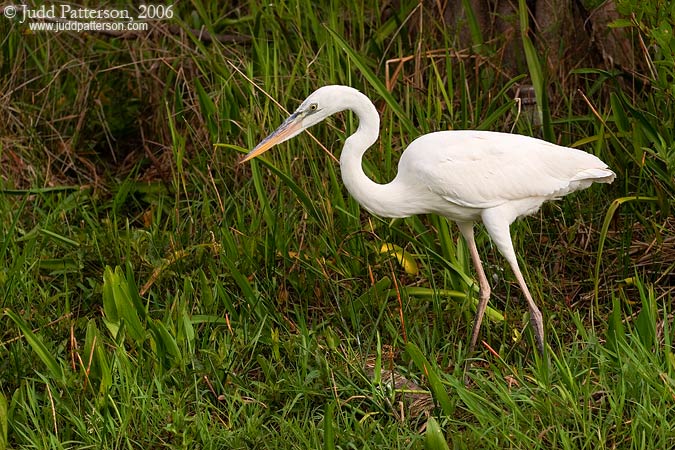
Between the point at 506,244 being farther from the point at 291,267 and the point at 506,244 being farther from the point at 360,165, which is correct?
the point at 291,267

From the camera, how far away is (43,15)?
18.4ft

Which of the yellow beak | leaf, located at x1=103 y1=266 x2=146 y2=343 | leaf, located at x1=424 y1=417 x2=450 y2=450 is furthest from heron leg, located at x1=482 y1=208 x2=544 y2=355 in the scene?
leaf, located at x1=103 y1=266 x2=146 y2=343

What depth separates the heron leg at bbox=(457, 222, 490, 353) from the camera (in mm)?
3975

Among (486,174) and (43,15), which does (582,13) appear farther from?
(43,15)

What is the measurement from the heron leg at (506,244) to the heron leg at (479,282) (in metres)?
0.19

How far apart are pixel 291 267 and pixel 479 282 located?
31.4 inches

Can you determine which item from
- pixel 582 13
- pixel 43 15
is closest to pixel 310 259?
pixel 582 13

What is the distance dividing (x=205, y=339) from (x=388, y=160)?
1201 millimetres

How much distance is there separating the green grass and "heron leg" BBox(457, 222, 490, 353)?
0.07 meters

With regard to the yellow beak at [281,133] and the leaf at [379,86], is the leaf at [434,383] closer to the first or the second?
the yellow beak at [281,133]

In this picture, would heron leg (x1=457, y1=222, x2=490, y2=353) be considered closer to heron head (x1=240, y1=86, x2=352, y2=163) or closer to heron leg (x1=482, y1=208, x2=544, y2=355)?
heron leg (x1=482, y1=208, x2=544, y2=355)

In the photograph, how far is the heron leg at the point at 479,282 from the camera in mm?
3975

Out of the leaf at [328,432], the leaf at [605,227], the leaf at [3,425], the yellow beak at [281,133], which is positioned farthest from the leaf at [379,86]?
the leaf at [3,425]

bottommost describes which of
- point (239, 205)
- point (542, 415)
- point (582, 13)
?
point (542, 415)
